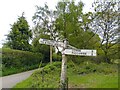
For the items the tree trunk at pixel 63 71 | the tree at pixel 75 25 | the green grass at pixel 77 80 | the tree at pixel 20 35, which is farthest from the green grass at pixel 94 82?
the tree at pixel 20 35

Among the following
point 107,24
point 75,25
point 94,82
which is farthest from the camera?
point 75,25

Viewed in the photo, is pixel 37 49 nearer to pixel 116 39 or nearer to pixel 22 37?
pixel 22 37

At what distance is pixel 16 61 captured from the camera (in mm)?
17828

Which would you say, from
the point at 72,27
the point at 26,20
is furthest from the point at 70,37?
the point at 26,20

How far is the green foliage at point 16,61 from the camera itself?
16.2m

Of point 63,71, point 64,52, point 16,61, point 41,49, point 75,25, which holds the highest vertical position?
point 75,25

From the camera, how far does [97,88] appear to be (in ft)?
24.6

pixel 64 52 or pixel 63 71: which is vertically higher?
pixel 64 52

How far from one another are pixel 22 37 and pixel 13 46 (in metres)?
1.39

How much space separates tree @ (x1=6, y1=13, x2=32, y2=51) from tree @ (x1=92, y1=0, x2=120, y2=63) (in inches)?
328

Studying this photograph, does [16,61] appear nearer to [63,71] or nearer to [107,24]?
[107,24]

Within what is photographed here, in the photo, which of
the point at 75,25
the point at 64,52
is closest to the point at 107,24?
the point at 75,25

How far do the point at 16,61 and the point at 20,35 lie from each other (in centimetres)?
634

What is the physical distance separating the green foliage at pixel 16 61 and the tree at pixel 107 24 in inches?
253
